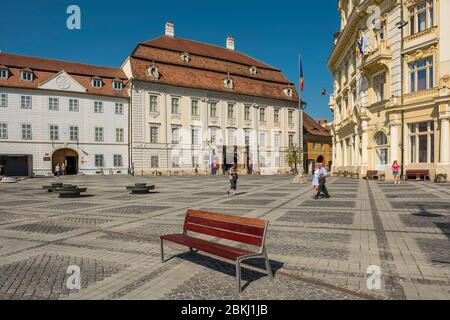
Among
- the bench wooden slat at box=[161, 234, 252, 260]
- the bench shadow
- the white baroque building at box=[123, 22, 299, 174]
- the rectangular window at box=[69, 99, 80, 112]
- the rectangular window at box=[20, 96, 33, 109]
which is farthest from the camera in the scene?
the white baroque building at box=[123, 22, 299, 174]

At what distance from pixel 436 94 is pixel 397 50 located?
4672 mm

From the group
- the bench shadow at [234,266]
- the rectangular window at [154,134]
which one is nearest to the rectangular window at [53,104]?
the rectangular window at [154,134]

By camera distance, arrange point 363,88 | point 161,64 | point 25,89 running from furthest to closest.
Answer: point 161,64 < point 25,89 < point 363,88

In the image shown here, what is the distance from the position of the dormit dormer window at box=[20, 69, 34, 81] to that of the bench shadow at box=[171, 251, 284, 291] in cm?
4130

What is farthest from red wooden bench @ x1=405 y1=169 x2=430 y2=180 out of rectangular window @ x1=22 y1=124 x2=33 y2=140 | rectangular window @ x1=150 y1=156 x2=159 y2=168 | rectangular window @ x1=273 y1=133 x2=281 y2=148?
rectangular window @ x1=22 y1=124 x2=33 y2=140

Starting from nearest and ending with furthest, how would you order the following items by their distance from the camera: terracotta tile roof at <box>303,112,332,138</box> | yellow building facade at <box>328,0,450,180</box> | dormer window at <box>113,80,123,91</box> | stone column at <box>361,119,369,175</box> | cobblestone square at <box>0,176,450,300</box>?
cobblestone square at <box>0,176,450,300</box>, yellow building facade at <box>328,0,450,180</box>, stone column at <box>361,119,369,175</box>, dormer window at <box>113,80,123,91</box>, terracotta tile roof at <box>303,112,332,138</box>

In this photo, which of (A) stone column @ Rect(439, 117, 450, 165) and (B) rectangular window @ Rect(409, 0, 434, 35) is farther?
(B) rectangular window @ Rect(409, 0, 434, 35)

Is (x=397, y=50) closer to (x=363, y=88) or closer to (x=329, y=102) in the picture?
(x=363, y=88)

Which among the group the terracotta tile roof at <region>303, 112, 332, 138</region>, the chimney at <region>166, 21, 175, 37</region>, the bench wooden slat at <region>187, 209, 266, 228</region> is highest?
the chimney at <region>166, 21, 175, 37</region>

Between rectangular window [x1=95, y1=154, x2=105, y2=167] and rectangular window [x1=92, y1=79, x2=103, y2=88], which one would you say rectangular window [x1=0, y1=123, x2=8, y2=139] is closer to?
rectangular window [x1=95, y1=154, x2=105, y2=167]

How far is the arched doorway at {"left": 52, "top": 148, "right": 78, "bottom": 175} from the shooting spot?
4213 centimetres

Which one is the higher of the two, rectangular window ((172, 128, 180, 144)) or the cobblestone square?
rectangular window ((172, 128, 180, 144))

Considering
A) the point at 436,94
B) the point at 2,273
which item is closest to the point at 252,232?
the point at 2,273

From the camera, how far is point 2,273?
17.7ft
